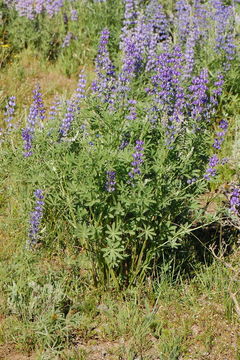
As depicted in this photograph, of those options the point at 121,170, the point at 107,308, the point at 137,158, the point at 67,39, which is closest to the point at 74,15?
the point at 67,39

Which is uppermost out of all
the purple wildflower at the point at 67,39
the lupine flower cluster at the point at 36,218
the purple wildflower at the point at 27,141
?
the purple wildflower at the point at 67,39

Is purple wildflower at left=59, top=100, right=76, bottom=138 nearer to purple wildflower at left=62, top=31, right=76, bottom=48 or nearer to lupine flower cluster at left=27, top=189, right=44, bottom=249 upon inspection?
lupine flower cluster at left=27, top=189, right=44, bottom=249

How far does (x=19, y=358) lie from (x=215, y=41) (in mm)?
4366

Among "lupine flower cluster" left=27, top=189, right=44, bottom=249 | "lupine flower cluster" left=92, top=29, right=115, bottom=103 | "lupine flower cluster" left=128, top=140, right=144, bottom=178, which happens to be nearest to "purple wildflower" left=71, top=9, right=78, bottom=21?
"lupine flower cluster" left=92, top=29, right=115, bottom=103

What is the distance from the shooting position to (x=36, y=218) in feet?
11.4

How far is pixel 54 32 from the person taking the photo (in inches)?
288

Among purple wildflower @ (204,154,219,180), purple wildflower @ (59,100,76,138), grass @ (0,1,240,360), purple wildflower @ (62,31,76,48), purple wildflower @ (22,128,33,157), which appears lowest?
grass @ (0,1,240,360)

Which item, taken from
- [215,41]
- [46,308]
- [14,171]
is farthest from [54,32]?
[46,308]

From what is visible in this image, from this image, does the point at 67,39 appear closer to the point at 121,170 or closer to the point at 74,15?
the point at 74,15

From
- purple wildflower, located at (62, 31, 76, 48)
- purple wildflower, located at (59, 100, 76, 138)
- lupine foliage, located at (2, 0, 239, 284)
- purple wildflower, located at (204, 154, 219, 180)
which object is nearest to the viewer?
lupine foliage, located at (2, 0, 239, 284)

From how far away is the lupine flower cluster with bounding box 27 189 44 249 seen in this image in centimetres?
343

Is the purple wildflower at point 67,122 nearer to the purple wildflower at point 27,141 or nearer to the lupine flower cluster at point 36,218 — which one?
the purple wildflower at point 27,141

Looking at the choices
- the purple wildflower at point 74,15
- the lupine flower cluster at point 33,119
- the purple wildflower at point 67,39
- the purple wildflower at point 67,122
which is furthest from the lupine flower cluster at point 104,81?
the purple wildflower at point 74,15

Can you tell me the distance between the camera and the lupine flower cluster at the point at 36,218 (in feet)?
11.3
